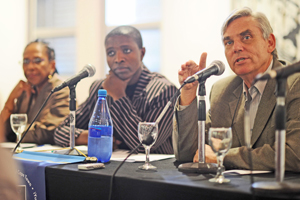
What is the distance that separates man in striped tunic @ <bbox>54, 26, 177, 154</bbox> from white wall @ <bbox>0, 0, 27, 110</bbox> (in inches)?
65.7

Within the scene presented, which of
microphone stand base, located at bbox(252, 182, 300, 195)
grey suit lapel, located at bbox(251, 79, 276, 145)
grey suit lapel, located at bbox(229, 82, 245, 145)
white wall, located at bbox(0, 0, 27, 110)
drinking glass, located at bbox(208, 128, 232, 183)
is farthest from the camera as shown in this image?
white wall, located at bbox(0, 0, 27, 110)

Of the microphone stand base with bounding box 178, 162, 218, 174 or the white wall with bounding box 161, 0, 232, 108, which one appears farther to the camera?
the white wall with bounding box 161, 0, 232, 108

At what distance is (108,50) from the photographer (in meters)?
2.58

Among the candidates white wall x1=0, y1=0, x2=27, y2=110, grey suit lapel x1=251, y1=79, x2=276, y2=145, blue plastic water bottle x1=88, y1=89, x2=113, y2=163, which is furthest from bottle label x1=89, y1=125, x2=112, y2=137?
white wall x1=0, y1=0, x2=27, y2=110

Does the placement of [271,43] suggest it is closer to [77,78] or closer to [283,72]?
[283,72]

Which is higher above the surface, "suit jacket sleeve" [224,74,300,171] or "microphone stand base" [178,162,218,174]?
"suit jacket sleeve" [224,74,300,171]

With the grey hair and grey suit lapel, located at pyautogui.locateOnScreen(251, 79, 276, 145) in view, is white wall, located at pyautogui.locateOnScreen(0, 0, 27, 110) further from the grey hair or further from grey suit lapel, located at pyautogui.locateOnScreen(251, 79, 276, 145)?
grey suit lapel, located at pyautogui.locateOnScreen(251, 79, 276, 145)

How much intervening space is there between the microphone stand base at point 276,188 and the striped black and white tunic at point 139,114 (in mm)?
1234

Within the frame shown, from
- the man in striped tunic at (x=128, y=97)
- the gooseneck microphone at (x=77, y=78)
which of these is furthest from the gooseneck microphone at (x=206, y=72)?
the man in striped tunic at (x=128, y=97)

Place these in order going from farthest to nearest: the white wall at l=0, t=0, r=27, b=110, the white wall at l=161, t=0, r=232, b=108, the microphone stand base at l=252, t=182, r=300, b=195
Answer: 1. the white wall at l=0, t=0, r=27, b=110
2. the white wall at l=161, t=0, r=232, b=108
3. the microphone stand base at l=252, t=182, r=300, b=195

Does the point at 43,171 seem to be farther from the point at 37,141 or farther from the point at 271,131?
the point at 37,141

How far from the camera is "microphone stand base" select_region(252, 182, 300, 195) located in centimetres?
90

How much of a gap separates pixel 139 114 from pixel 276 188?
1.48m

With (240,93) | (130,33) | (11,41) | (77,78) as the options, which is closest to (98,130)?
(77,78)
